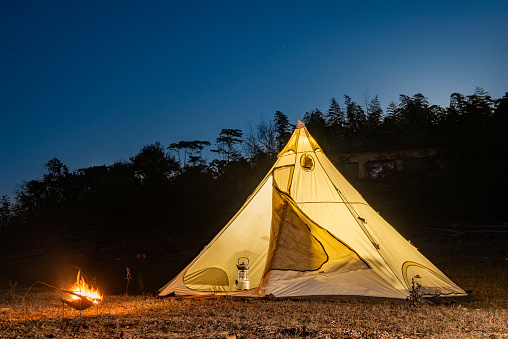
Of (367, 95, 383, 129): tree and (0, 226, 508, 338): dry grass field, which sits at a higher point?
(367, 95, 383, 129): tree

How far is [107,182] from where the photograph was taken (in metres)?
18.5

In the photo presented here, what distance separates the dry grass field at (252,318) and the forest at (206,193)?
24.6 ft

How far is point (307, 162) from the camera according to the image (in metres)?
6.41

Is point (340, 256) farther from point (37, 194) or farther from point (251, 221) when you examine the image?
point (37, 194)

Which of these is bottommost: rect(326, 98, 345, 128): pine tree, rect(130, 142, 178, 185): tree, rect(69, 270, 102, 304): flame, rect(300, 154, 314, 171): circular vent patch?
rect(69, 270, 102, 304): flame

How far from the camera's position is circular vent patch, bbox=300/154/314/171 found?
637 centimetres

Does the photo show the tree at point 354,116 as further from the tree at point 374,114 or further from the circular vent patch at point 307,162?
the circular vent patch at point 307,162

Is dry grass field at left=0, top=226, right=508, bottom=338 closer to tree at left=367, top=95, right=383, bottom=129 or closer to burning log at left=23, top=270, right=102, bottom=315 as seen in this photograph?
burning log at left=23, top=270, right=102, bottom=315

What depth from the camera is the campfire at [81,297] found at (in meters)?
4.33

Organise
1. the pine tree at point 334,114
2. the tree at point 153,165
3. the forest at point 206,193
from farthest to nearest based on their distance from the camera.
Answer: the pine tree at point 334,114
the tree at point 153,165
the forest at point 206,193

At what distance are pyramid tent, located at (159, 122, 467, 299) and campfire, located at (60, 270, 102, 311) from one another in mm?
950

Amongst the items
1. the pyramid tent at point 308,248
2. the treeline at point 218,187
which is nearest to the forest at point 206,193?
the treeline at point 218,187

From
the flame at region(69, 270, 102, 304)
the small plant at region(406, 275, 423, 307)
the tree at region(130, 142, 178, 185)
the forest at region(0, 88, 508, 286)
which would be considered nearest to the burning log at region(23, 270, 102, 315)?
the flame at region(69, 270, 102, 304)

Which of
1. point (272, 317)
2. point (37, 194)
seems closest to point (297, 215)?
point (272, 317)
